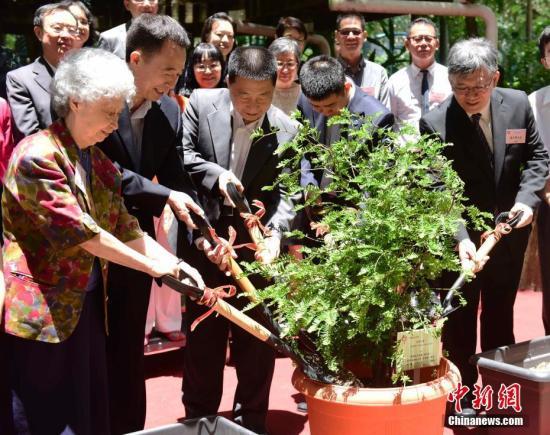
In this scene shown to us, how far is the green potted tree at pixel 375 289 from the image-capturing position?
7.58 ft

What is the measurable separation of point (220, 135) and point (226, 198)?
29cm

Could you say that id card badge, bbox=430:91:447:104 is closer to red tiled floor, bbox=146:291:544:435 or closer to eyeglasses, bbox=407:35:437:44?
eyeglasses, bbox=407:35:437:44

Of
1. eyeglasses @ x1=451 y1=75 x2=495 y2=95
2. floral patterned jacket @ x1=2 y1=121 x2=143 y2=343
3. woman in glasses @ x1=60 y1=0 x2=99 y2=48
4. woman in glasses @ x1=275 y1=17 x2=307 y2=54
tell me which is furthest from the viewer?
woman in glasses @ x1=275 y1=17 x2=307 y2=54

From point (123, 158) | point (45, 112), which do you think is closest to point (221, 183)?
point (123, 158)

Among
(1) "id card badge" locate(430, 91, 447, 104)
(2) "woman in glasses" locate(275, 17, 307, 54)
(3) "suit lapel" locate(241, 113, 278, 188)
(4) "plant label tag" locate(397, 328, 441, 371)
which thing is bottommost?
(4) "plant label tag" locate(397, 328, 441, 371)

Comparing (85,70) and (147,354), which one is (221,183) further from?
(147,354)

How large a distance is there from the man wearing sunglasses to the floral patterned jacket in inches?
107

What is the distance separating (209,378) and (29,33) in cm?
501

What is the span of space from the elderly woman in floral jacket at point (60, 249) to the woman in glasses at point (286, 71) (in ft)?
7.43

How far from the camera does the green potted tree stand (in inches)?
91.0

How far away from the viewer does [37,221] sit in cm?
222

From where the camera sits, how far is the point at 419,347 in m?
2.37

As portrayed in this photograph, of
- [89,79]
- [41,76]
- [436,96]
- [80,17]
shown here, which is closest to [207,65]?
[80,17]

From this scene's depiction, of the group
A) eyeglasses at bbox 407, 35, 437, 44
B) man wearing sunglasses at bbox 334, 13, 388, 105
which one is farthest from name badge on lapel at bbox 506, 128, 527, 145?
eyeglasses at bbox 407, 35, 437, 44
